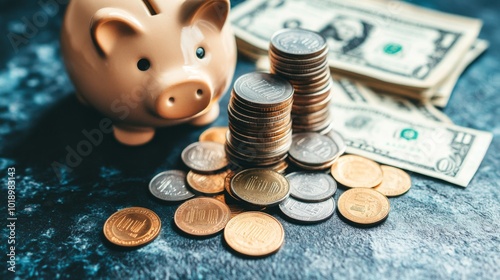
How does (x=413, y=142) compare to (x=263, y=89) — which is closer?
(x=263, y=89)

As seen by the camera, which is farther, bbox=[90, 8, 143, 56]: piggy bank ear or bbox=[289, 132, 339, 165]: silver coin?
bbox=[289, 132, 339, 165]: silver coin

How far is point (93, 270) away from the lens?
38.6 inches

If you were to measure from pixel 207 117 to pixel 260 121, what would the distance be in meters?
0.25

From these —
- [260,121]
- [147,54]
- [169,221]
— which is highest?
[147,54]

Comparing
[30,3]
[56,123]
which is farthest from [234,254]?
[30,3]

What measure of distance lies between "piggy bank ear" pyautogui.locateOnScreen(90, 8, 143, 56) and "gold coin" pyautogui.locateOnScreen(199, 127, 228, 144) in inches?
13.0

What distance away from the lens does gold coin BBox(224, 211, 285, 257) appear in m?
1.00

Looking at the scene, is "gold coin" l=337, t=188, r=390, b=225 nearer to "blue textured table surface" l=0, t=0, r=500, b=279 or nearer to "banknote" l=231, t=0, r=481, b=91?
"blue textured table surface" l=0, t=0, r=500, b=279

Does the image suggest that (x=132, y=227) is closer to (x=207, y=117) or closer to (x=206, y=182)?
(x=206, y=182)

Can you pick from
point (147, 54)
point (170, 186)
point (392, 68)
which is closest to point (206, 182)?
point (170, 186)

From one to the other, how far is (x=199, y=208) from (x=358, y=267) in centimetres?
32

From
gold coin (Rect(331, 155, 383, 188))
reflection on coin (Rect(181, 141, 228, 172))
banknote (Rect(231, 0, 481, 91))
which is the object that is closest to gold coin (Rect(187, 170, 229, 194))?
reflection on coin (Rect(181, 141, 228, 172))

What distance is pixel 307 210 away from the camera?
109 centimetres

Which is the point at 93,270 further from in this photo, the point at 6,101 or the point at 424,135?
the point at 424,135
